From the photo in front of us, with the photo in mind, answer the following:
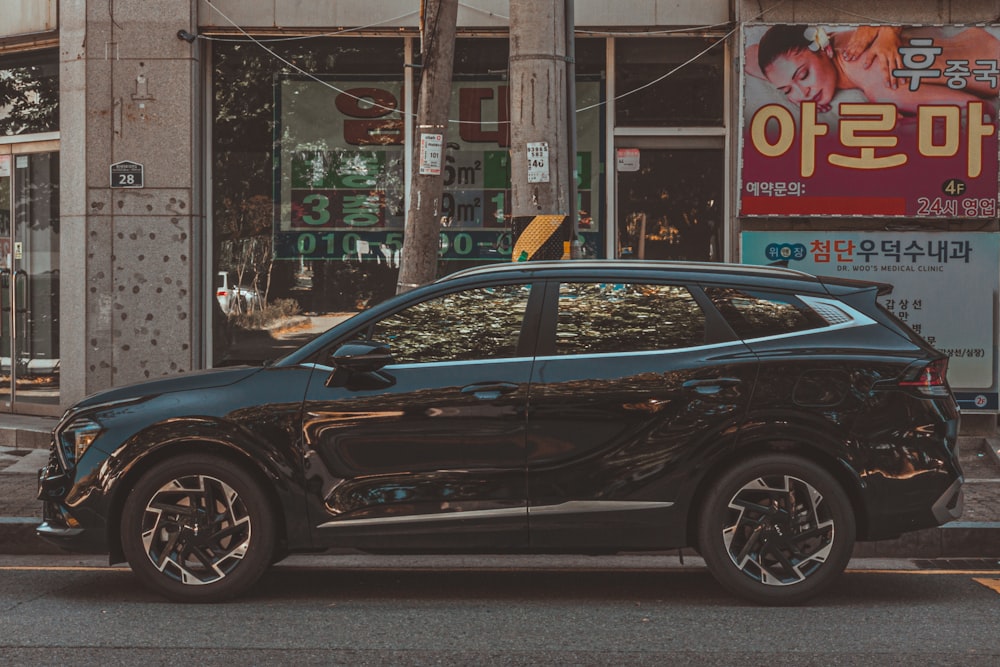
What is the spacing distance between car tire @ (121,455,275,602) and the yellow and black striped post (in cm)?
290

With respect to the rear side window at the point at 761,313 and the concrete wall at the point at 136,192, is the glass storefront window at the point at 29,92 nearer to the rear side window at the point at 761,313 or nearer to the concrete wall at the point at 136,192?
the concrete wall at the point at 136,192

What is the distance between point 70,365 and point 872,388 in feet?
29.0

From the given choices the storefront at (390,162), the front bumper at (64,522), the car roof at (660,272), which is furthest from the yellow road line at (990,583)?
the storefront at (390,162)

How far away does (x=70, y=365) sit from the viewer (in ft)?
Result: 41.0

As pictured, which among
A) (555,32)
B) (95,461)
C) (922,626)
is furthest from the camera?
(555,32)

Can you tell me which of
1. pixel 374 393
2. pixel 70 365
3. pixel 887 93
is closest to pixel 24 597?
pixel 374 393

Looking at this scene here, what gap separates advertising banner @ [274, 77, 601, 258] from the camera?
12.5 m

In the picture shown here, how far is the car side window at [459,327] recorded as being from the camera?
20.3 feet

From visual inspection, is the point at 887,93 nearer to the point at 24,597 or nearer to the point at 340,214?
the point at 340,214

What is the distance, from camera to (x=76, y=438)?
244 inches

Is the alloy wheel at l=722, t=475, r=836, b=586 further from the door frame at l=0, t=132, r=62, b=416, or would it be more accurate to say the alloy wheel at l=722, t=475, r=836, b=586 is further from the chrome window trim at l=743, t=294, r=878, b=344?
the door frame at l=0, t=132, r=62, b=416

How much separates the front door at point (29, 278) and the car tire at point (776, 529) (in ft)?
29.4

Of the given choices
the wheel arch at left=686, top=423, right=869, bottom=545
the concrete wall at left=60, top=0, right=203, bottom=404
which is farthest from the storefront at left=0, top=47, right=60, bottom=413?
the wheel arch at left=686, top=423, right=869, bottom=545

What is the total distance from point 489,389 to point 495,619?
1077 millimetres
